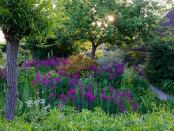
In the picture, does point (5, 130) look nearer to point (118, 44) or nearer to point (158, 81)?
point (158, 81)

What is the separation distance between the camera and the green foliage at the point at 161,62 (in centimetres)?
1388

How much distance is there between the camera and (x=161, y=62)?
13984 millimetres

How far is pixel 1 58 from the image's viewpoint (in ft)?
42.6

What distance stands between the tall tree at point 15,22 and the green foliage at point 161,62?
8622mm

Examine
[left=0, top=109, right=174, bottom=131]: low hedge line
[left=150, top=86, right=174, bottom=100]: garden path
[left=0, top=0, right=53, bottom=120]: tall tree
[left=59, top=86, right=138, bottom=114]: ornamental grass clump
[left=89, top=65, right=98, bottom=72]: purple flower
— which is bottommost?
[left=150, top=86, right=174, bottom=100]: garden path

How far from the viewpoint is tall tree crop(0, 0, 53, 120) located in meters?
5.43

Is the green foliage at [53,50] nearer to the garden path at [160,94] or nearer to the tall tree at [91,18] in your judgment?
the tall tree at [91,18]

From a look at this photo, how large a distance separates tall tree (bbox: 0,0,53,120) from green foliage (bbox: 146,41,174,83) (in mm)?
8622

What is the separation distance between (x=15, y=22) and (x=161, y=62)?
9342 mm

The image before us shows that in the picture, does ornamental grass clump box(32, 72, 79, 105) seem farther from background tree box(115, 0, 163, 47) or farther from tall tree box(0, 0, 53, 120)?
background tree box(115, 0, 163, 47)

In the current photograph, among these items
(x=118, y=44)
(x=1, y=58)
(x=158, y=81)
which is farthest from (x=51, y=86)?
(x=118, y=44)

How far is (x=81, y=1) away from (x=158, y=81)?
4.86 metres

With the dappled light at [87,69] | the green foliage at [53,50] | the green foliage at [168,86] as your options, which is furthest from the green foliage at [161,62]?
the green foliage at [53,50]

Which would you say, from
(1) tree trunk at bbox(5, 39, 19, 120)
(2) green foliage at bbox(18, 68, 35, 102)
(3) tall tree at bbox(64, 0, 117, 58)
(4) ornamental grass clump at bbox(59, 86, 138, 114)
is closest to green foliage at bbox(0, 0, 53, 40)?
(1) tree trunk at bbox(5, 39, 19, 120)
